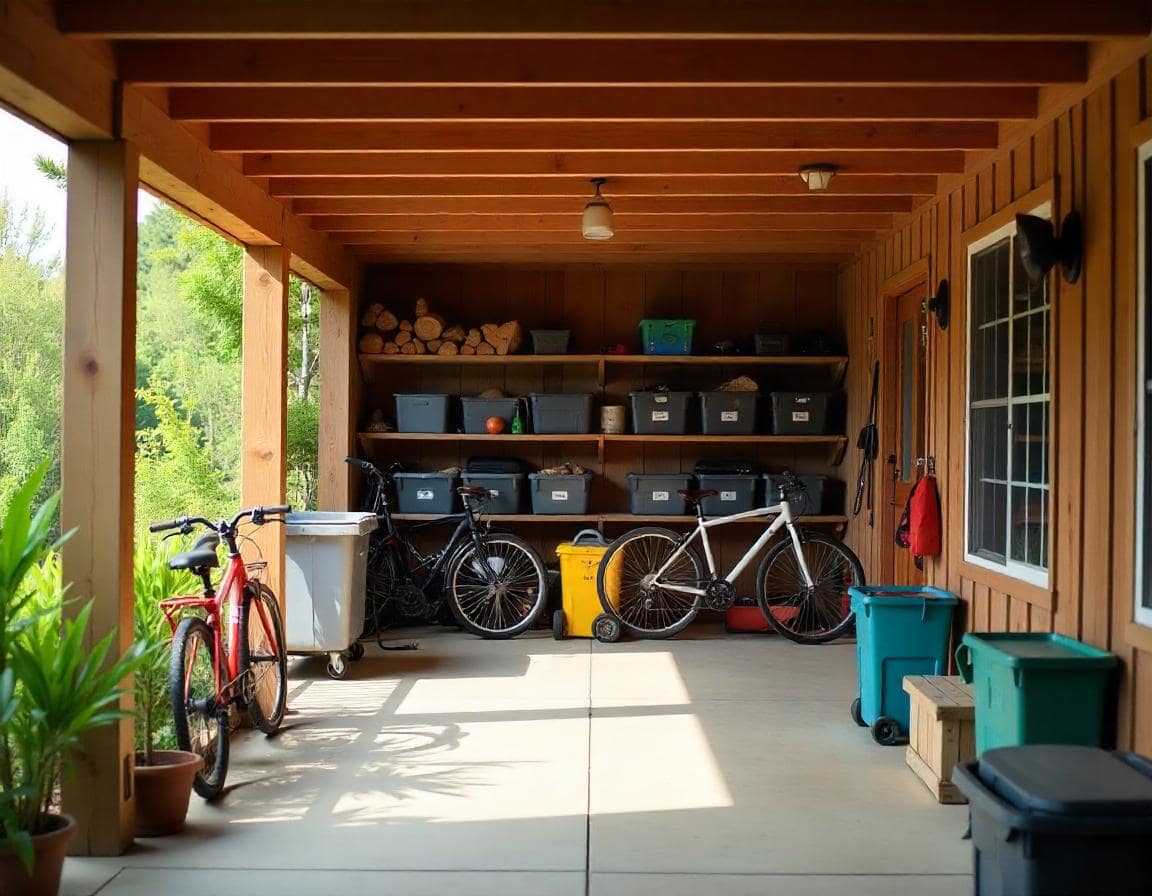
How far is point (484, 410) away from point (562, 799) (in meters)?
4.20

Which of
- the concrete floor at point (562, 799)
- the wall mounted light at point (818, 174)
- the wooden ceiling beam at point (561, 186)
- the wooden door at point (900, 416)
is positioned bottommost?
the concrete floor at point (562, 799)

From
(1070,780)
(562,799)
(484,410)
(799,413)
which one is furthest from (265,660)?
(799,413)

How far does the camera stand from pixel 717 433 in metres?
7.95

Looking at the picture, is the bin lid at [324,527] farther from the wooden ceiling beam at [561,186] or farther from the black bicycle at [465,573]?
the wooden ceiling beam at [561,186]

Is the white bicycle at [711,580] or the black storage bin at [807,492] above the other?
the black storage bin at [807,492]

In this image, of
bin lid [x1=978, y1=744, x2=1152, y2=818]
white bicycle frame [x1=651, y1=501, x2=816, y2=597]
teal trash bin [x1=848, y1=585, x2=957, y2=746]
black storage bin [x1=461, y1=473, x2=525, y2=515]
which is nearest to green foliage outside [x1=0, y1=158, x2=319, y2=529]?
black storage bin [x1=461, y1=473, x2=525, y2=515]

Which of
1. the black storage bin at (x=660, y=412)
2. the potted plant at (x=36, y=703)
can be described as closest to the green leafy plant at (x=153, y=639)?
the potted plant at (x=36, y=703)

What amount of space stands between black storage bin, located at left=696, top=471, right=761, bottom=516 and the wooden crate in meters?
3.38

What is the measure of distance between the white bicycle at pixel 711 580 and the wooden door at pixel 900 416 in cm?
44

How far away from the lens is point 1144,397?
3.54 meters

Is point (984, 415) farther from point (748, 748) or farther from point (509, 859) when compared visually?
point (509, 859)

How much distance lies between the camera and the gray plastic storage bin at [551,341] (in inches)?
316

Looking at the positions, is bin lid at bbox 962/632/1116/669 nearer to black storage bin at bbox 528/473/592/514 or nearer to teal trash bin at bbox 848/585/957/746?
teal trash bin at bbox 848/585/957/746

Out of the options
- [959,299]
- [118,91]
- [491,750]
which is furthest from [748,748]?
[118,91]
